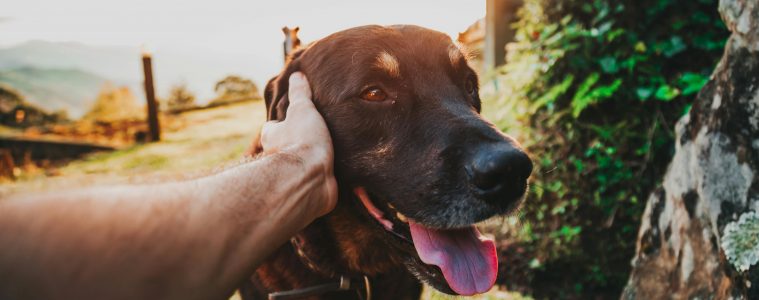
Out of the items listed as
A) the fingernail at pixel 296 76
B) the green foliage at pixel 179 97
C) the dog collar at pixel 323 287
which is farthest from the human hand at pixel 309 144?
the green foliage at pixel 179 97

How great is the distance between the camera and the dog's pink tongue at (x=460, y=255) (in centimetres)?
231

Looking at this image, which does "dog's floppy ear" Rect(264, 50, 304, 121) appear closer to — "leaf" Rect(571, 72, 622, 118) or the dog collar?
the dog collar

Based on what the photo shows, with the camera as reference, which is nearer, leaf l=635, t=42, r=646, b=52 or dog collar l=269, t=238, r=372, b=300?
dog collar l=269, t=238, r=372, b=300

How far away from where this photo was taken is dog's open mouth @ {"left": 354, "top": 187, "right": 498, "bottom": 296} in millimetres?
2312

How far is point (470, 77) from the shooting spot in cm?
312

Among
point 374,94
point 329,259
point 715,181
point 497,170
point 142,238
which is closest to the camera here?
point 142,238

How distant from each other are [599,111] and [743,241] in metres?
Answer: 1.99

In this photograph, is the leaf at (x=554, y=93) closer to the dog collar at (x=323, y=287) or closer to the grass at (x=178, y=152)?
the dog collar at (x=323, y=287)

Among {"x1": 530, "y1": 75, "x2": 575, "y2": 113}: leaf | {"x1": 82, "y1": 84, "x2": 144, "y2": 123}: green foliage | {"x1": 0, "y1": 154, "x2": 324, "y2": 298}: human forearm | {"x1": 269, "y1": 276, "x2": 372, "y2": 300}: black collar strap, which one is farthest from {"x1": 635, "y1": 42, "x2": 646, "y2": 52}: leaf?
{"x1": 82, "y1": 84, "x2": 144, "y2": 123}: green foliage

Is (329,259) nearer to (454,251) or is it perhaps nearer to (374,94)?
(454,251)

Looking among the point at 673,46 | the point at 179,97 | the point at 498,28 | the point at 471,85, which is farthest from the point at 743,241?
the point at 179,97

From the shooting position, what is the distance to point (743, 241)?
209cm

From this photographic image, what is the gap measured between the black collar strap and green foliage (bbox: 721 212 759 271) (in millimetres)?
1725

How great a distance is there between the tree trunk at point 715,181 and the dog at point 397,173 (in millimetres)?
940
